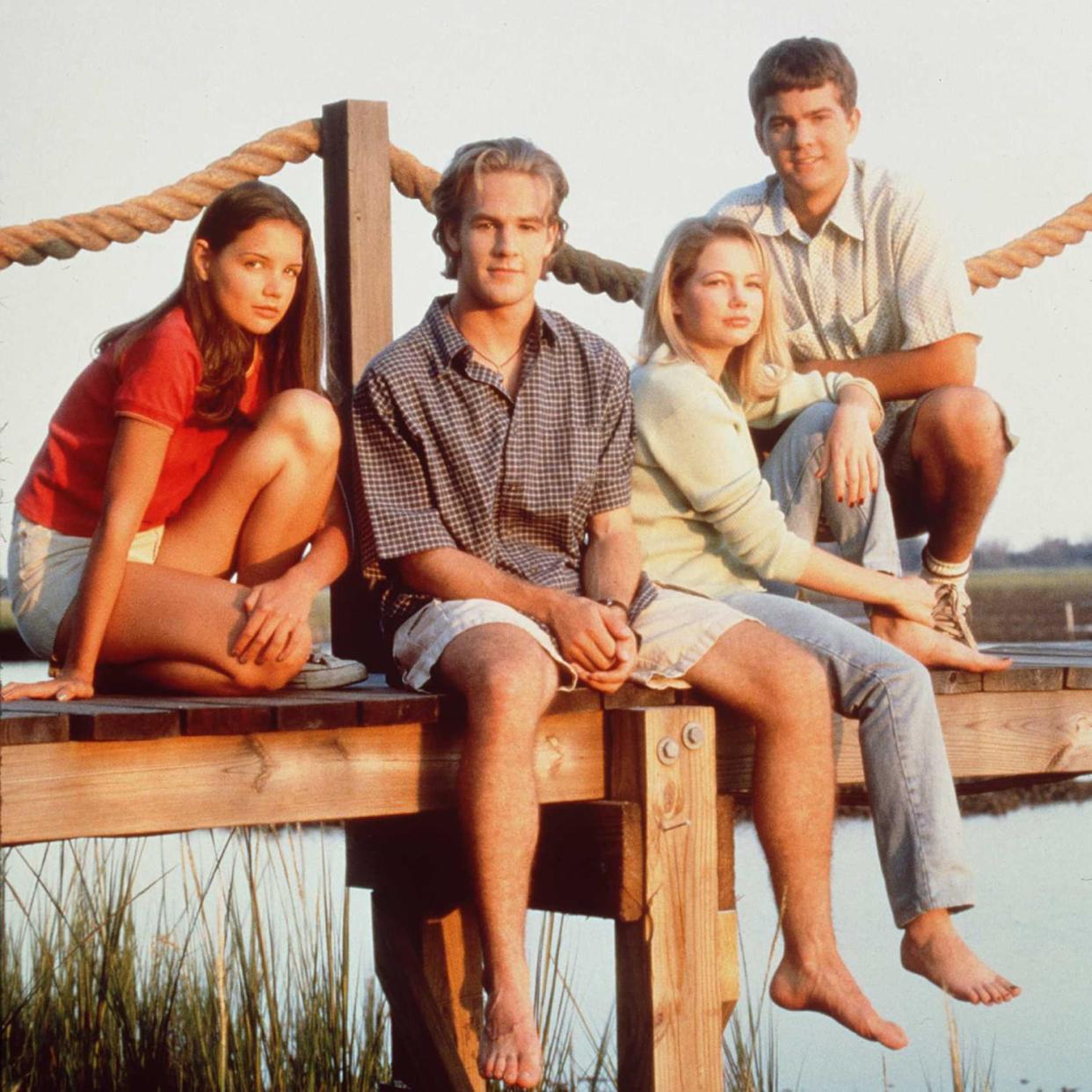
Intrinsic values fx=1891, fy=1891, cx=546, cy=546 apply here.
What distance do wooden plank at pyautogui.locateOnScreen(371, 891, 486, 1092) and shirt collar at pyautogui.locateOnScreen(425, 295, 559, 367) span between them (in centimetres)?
111

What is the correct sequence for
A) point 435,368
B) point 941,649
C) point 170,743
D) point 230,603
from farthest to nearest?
1. point 941,649
2. point 435,368
3. point 230,603
4. point 170,743

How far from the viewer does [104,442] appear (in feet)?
10.1

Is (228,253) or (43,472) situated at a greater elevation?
(228,253)

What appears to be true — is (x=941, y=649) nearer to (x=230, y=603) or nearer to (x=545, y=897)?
(x=545, y=897)

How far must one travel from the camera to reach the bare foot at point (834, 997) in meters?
2.89

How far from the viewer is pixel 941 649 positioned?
3.36 m

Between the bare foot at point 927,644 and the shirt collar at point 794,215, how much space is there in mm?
1003

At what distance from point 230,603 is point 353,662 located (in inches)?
12.7

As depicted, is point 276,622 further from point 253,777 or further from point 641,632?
point 641,632

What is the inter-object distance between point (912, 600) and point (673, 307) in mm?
679

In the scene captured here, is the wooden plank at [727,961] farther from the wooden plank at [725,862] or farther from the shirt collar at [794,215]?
the shirt collar at [794,215]

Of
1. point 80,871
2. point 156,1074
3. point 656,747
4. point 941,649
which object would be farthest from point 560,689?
point 80,871

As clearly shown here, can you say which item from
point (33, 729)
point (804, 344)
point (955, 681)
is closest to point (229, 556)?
point (33, 729)

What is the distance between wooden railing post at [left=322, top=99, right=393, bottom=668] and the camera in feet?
11.8
